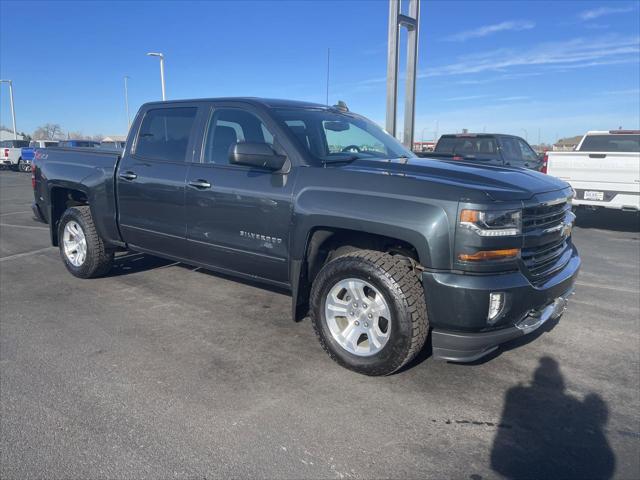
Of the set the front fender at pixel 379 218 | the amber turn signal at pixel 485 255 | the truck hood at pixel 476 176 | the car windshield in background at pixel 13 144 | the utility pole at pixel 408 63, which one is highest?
the utility pole at pixel 408 63

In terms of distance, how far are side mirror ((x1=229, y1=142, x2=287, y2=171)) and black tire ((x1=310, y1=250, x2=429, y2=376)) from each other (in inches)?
36.4

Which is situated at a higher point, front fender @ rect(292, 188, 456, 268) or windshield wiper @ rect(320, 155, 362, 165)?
windshield wiper @ rect(320, 155, 362, 165)

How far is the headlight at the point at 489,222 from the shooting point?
301cm

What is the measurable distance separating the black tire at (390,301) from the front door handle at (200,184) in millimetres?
1427

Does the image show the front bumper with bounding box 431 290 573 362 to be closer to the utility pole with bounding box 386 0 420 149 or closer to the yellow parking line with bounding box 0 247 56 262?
the yellow parking line with bounding box 0 247 56 262

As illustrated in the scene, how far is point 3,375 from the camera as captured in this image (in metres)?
3.51

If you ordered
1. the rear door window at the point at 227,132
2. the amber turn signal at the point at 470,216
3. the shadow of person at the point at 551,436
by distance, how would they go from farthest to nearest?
the rear door window at the point at 227,132 → the amber turn signal at the point at 470,216 → the shadow of person at the point at 551,436

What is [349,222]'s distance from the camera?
3.46 meters

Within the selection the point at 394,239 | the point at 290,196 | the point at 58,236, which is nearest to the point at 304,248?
the point at 290,196

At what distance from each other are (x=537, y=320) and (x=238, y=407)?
6.72 feet

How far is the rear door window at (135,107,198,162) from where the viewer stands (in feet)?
15.6

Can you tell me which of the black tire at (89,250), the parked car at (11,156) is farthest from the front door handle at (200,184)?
the parked car at (11,156)

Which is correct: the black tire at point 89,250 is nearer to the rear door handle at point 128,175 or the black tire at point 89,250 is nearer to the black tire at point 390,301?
the rear door handle at point 128,175

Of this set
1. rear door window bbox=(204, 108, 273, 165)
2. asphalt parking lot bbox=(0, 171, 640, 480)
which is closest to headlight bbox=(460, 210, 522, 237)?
asphalt parking lot bbox=(0, 171, 640, 480)
